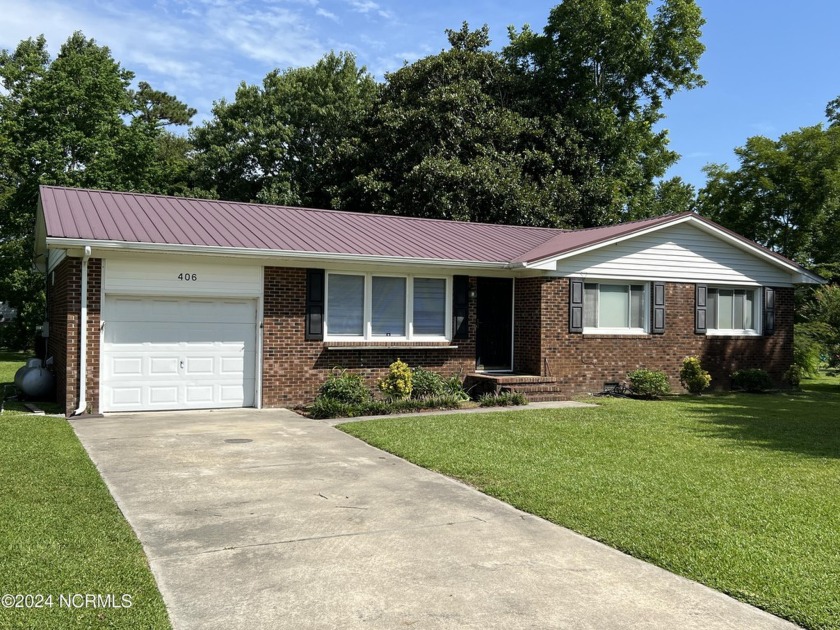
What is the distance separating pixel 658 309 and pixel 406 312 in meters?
6.11

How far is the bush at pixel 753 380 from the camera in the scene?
1714 cm

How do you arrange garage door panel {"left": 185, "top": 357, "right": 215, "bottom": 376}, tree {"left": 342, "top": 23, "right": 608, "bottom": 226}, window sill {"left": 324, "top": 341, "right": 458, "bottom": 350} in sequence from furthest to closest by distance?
tree {"left": 342, "top": 23, "right": 608, "bottom": 226} → window sill {"left": 324, "top": 341, "right": 458, "bottom": 350} → garage door panel {"left": 185, "top": 357, "right": 215, "bottom": 376}

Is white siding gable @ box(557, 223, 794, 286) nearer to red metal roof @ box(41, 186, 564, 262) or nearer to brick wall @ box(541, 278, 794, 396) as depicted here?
brick wall @ box(541, 278, 794, 396)

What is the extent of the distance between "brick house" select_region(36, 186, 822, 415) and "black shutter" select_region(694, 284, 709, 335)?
3cm

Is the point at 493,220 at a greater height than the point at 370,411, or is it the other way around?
the point at 493,220

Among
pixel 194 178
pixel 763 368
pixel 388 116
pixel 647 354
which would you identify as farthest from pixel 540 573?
pixel 194 178

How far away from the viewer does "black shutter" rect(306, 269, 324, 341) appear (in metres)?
13.7

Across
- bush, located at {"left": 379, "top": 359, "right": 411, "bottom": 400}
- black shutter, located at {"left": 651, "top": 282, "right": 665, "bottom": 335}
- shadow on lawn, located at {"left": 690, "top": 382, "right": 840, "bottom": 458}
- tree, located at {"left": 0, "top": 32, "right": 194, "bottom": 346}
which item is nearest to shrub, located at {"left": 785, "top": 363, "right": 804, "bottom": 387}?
shadow on lawn, located at {"left": 690, "top": 382, "right": 840, "bottom": 458}

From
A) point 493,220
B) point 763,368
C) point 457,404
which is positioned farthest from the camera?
point 493,220

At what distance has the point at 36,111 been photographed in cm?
2903

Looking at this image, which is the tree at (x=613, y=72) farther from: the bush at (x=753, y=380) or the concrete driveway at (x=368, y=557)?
the concrete driveway at (x=368, y=557)

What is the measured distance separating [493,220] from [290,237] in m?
13.3

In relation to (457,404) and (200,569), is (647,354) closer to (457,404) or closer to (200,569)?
(457,404)

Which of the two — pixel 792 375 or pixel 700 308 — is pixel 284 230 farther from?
pixel 792 375
